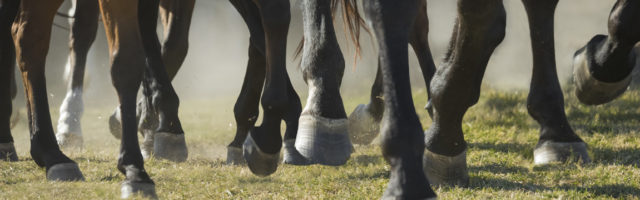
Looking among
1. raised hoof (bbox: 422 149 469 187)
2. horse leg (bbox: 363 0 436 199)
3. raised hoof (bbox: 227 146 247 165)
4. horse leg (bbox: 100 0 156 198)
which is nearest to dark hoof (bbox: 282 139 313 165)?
raised hoof (bbox: 227 146 247 165)

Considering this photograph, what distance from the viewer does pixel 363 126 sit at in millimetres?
5770

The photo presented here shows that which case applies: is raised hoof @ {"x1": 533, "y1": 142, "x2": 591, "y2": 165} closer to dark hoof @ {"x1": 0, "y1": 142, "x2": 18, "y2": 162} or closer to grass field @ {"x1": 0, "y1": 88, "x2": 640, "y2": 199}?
grass field @ {"x1": 0, "y1": 88, "x2": 640, "y2": 199}

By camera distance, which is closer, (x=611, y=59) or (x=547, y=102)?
(x=611, y=59)

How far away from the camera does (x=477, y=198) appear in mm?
3373

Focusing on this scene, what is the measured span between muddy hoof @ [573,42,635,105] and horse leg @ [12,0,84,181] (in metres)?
2.63

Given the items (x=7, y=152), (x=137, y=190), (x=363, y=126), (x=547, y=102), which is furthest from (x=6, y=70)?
(x=547, y=102)

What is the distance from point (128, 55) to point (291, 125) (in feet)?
3.86

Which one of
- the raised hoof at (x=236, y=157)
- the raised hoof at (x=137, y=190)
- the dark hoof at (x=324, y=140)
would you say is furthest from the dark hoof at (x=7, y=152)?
the raised hoof at (x=137, y=190)

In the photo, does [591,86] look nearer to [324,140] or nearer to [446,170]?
[446,170]

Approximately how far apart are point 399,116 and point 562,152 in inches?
80.1

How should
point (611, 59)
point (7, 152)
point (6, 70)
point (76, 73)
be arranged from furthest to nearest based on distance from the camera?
1. point (76, 73)
2. point (7, 152)
3. point (6, 70)
4. point (611, 59)

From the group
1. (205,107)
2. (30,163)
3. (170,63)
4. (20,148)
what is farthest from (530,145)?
(205,107)

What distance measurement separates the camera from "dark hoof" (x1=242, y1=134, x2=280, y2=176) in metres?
3.91

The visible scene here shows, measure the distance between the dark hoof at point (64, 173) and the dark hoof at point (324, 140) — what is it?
3.83 ft
